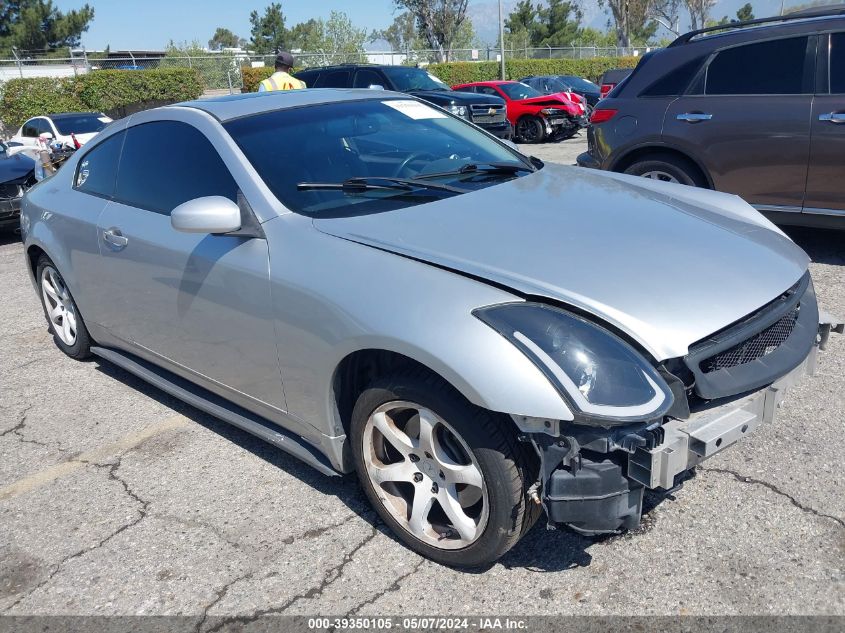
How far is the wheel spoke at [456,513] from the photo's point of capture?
2672 mm

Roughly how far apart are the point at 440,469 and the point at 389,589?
0.48 meters

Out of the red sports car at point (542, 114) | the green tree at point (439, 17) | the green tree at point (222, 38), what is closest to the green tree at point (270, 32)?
the green tree at point (439, 17)

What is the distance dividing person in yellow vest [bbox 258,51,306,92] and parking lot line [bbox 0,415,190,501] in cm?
404

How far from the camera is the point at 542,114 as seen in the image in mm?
17328

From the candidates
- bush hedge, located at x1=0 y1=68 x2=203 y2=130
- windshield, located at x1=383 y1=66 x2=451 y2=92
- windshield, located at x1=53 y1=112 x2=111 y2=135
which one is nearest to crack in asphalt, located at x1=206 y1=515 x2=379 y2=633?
windshield, located at x1=383 y1=66 x2=451 y2=92

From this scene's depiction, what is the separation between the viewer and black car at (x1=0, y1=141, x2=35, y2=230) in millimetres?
9500

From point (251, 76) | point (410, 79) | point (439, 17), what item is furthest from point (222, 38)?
point (410, 79)

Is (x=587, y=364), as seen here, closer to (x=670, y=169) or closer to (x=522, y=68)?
(x=670, y=169)

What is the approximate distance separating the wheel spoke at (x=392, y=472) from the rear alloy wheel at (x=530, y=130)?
1560 cm

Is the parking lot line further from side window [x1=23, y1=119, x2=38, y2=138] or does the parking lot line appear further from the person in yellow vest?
side window [x1=23, y1=119, x2=38, y2=138]

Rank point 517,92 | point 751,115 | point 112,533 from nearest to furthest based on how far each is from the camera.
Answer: point 112,533 → point 751,115 → point 517,92

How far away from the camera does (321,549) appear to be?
2.99 metres

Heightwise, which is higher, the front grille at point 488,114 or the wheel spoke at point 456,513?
the front grille at point 488,114

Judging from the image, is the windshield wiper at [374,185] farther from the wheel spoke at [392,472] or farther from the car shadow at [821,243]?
the car shadow at [821,243]
